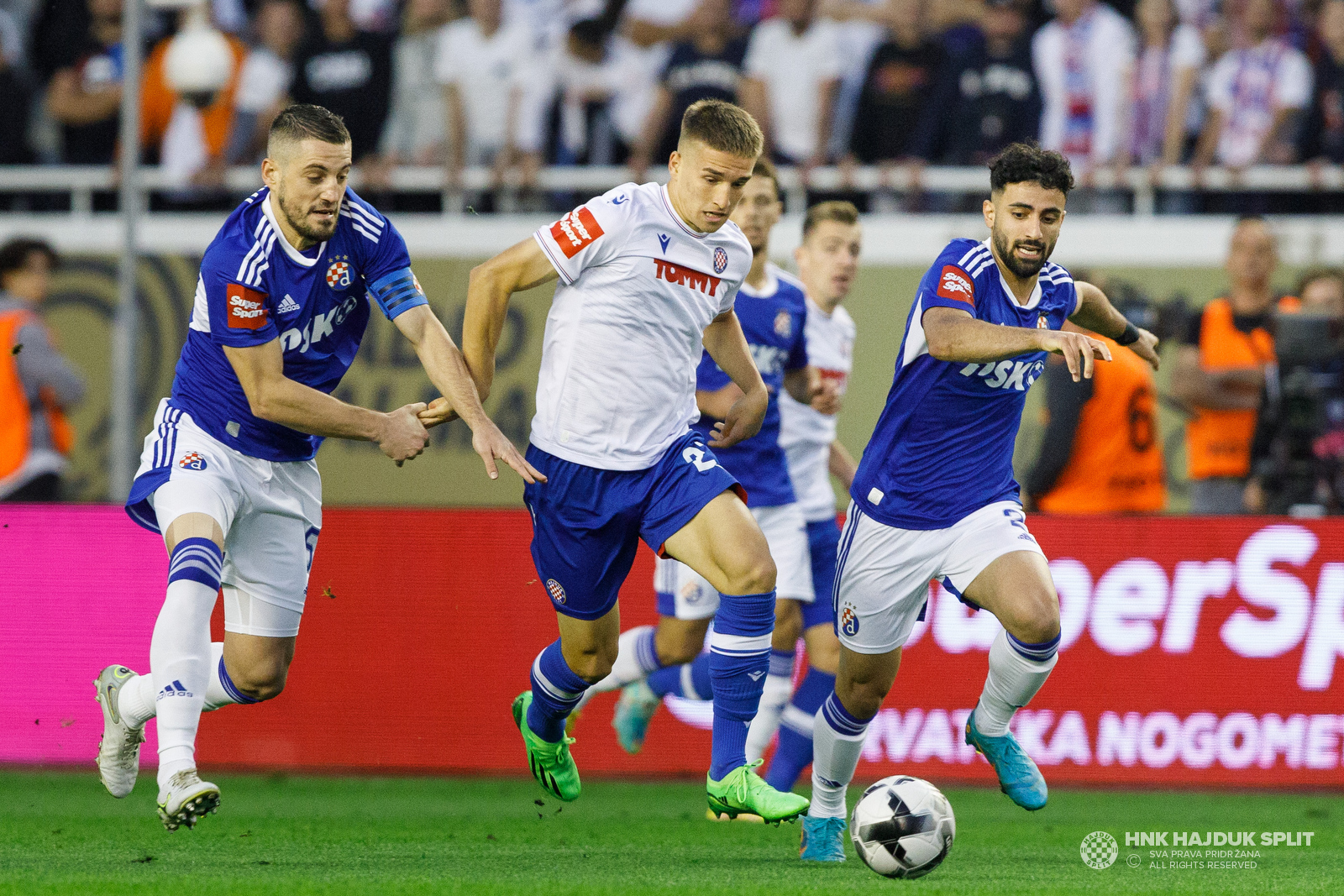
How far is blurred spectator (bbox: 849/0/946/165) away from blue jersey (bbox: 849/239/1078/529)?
6172mm

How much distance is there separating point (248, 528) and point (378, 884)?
173cm

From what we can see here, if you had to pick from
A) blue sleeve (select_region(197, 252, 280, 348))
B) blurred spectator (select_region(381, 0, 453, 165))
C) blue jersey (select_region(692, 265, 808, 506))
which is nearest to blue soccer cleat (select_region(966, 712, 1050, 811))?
blue jersey (select_region(692, 265, 808, 506))

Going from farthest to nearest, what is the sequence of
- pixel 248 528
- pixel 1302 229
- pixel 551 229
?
pixel 1302 229 < pixel 248 528 < pixel 551 229

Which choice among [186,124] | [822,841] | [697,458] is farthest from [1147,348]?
[186,124]

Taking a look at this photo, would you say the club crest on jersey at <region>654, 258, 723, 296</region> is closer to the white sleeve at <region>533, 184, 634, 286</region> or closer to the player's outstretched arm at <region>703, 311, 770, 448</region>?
the white sleeve at <region>533, 184, 634, 286</region>

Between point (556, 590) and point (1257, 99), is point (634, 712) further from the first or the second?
point (1257, 99)

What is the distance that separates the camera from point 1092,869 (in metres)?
6.06

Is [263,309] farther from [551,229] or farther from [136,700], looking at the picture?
[136,700]

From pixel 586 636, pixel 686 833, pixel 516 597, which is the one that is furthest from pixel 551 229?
pixel 516 597

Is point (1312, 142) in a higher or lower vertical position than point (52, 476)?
higher

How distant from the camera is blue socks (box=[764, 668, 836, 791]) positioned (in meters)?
7.68

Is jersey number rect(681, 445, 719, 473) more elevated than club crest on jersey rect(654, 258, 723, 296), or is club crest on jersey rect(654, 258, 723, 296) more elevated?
club crest on jersey rect(654, 258, 723, 296)

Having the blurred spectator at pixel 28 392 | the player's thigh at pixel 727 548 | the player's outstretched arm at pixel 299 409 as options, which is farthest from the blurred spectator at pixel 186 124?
the player's thigh at pixel 727 548

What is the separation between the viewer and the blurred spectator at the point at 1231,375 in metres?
9.83
